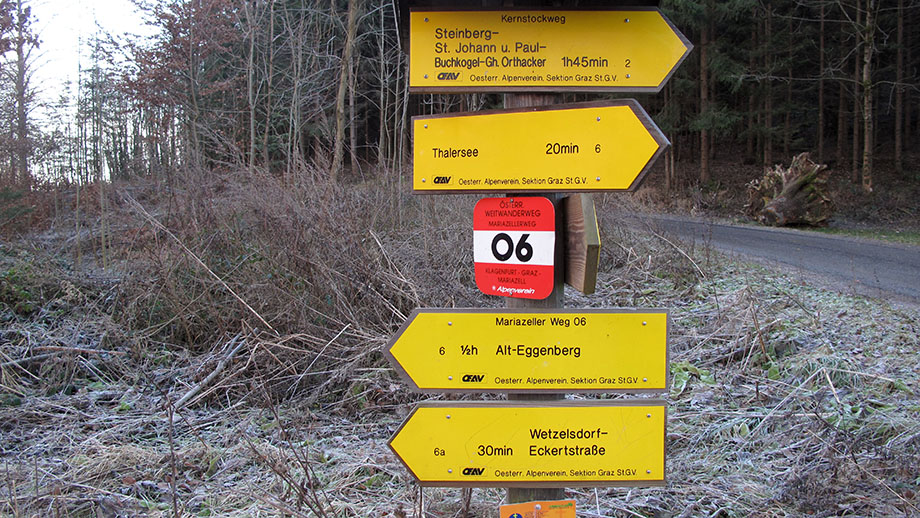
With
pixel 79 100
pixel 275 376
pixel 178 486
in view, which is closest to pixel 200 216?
pixel 275 376

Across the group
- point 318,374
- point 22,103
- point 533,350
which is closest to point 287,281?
point 318,374

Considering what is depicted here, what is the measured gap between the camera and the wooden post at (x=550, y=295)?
73.2 inches

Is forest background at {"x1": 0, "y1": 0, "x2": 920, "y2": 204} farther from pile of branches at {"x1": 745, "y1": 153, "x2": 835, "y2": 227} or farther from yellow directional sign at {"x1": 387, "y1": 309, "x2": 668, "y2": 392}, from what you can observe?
pile of branches at {"x1": 745, "y1": 153, "x2": 835, "y2": 227}

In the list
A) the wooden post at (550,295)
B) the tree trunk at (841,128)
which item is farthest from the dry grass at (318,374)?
the tree trunk at (841,128)

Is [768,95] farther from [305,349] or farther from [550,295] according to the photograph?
[550,295]

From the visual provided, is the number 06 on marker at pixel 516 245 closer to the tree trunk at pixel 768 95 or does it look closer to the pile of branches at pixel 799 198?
the pile of branches at pixel 799 198

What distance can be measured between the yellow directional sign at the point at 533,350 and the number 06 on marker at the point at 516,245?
0.38ft

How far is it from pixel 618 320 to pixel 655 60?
2.75ft

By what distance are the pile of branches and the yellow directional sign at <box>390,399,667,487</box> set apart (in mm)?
16104

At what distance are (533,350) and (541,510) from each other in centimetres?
53

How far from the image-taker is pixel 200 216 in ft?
18.7

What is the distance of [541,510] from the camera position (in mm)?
1857

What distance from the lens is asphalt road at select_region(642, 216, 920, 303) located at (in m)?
7.14

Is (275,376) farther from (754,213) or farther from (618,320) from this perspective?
(754,213)
